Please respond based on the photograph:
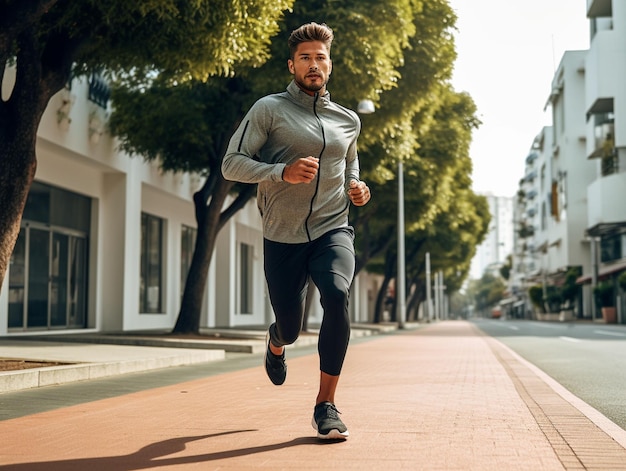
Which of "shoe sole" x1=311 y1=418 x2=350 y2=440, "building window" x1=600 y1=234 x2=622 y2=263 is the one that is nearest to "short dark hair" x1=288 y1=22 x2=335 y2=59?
"shoe sole" x1=311 y1=418 x2=350 y2=440

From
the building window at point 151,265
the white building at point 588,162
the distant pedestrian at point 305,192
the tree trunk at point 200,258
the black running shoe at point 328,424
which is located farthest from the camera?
the white building at point 588,162

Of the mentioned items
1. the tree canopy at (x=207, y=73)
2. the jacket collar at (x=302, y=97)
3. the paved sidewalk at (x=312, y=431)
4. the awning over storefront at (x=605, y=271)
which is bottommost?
the paved sidewalk at (x=312, y=431)

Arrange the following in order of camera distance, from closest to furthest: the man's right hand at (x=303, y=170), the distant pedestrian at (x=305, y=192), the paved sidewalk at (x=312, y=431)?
the paved sidewalk at (x=312, y=431)
the man's right hand at (x=303, y=170)
the distant pedestrian at (x=305, y=192)

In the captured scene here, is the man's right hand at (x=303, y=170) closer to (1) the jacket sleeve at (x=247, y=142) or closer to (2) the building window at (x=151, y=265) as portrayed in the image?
(1) the jacket sleeve at (x=247, y=142)

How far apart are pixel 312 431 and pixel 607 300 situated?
1989 inches

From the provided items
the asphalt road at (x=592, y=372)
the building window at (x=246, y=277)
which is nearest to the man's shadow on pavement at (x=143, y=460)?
the asphalt road at (x=592, y=372)

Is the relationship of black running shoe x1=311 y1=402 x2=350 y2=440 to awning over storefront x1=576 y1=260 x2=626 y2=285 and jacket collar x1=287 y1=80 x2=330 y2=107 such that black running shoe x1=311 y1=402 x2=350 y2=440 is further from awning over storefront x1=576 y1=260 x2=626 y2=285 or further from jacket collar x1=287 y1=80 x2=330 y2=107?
awning over storefront x1=576 y1=260 x2=626 y2=285

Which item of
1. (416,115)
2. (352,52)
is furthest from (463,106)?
(352,52)

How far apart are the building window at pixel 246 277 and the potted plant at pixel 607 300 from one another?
24599 millimetres

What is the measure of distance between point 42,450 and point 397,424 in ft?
6.88

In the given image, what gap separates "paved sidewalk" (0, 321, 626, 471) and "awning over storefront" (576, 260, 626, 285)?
168 feet

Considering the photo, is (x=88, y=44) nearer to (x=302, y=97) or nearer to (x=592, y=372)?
(x=302, y=97)

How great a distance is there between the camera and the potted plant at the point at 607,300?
5159 centimetres

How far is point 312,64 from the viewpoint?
470 centimetres
